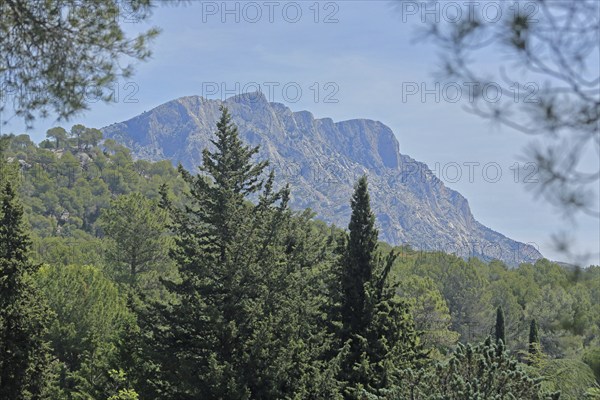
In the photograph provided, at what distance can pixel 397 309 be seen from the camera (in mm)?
16766

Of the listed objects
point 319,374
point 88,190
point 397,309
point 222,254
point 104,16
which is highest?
point 88,190

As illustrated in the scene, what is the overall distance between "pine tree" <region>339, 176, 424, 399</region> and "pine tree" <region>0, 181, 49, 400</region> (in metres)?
7.75

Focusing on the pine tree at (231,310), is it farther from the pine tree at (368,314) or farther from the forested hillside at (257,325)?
the pine tree at (368,314)

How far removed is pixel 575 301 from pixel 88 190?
236 feet

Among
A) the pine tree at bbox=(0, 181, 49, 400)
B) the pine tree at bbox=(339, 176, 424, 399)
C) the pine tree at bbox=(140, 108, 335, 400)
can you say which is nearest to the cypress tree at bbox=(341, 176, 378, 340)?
the pine tree at bbox=(339, 176, 424, 399)

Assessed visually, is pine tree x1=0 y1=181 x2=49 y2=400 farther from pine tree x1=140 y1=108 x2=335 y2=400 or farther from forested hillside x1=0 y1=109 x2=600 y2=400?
pine tree x1=140 y1=108 x2=335 y2=400

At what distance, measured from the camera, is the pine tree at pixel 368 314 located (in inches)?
615

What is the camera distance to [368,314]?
16.6 meters

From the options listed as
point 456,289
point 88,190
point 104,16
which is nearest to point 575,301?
point 456,289

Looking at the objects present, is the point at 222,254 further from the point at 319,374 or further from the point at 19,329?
the point at 19,329

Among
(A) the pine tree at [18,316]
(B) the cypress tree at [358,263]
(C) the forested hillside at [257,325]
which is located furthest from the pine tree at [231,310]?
(A) the pine tree at [18,316]

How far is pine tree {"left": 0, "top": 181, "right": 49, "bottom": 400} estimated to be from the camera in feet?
55.6

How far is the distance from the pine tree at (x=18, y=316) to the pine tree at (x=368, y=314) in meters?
7.75

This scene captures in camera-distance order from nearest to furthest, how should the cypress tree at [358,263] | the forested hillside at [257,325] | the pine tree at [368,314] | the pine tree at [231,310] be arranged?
the forested hillside at [257,325] → the pine tree at [231,310] → the pine tree at [368,314] → the cypress tree at [358,263]
